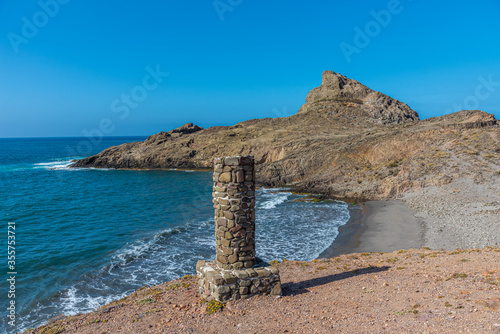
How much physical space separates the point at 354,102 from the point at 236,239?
8821 cm

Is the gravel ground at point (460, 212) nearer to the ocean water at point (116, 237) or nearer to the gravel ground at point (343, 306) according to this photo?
the gravel ground at point (343, 306)

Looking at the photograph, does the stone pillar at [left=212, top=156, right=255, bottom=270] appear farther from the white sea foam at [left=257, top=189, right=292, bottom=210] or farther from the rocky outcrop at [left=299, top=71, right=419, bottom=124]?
the rocky outcrop at [left=299, top=71, right=419, bottom=124]

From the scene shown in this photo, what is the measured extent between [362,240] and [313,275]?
9.99 m

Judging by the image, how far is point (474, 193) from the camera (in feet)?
96.1

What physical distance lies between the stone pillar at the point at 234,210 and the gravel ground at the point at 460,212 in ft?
47.2

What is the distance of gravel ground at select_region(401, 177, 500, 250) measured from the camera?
64.9 ft

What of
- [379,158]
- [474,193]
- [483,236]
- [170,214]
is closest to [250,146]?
[379,158]

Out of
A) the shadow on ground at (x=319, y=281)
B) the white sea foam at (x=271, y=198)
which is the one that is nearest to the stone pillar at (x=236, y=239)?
the shadow on ground at (x=319, y=281)

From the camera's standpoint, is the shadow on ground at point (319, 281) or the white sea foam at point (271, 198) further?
the white sea foam at point (271, 198)

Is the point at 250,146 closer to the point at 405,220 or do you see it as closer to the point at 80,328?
the point at 405,220

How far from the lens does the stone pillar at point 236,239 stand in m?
10.7

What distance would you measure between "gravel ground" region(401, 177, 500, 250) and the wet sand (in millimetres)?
858

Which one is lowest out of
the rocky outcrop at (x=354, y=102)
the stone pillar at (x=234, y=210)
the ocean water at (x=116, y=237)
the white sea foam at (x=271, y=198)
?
the ocean water at (x=116, y=237)

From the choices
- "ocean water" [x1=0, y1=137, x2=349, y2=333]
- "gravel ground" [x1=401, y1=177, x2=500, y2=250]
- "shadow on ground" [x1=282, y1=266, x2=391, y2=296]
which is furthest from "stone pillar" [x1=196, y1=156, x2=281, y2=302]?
"gravel ground" [x1=401, y1=177, x2=500, y2=250]
